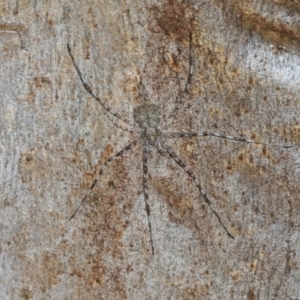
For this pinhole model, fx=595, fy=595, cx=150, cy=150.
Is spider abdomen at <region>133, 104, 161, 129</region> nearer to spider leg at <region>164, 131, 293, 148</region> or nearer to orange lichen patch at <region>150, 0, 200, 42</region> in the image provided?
spider leg at <region>164, 131, 293, 148</region>

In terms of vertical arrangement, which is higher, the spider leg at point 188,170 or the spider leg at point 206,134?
the spider leg at point 206,134

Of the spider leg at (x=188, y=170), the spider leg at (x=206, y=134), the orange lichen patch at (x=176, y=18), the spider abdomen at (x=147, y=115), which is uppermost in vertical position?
the orange lichen patch at (x=176, y=18)

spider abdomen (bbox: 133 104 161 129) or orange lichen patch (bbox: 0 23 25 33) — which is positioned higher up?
orange lichen patch (bbox: 0 23 25 33)

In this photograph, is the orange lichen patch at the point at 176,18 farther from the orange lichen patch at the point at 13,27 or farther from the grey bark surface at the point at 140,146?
the orange lichen patch at the point at 13,27

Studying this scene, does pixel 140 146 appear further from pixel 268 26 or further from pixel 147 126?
pixel 268 26

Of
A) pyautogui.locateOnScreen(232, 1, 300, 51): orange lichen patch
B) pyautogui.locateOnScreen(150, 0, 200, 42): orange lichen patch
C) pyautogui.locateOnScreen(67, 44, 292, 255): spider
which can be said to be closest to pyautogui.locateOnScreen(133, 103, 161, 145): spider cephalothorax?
pyautogui.locateOnScreen(67, 44, 292, 255): spider

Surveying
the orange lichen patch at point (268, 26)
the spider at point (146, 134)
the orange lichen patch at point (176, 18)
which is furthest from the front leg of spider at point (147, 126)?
the orange lichen patch at point (268, 26)

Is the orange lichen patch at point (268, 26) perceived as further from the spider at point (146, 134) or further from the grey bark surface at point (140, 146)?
the spider at point (146, 134)

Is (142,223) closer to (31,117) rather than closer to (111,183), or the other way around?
(111,183)
